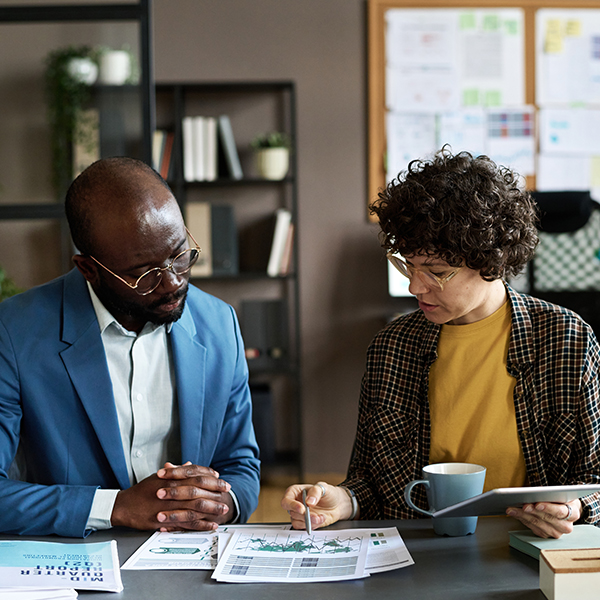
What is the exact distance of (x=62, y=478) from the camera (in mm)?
1340

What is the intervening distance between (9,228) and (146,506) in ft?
5.92

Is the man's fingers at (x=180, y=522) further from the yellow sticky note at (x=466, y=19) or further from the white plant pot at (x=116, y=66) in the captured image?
the yellow sticky note at (x=466, y=19)

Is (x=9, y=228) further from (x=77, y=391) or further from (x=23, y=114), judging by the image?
(x=77, y=391)

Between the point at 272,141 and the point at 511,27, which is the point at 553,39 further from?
the point at 272,141

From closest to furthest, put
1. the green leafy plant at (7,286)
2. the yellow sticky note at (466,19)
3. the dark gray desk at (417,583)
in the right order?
the dark gray desk at (417,583)
the green leafy plant at (7,286)
the yellow sticky note at (466,19)

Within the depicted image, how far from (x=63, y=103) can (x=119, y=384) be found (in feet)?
5.64

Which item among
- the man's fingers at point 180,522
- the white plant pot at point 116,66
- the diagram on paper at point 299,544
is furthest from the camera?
the white plant pot at point 116,66

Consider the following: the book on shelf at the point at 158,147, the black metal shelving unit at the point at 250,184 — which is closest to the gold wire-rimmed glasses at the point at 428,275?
the black metal shelving unit at the point at 250,184

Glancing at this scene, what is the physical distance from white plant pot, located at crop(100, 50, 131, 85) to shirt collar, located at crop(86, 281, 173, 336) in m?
1.43

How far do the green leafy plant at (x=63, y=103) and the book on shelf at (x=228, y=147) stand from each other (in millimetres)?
1095

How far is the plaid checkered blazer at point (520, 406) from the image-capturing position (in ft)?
4.16

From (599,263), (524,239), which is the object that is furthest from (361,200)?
(524,239)

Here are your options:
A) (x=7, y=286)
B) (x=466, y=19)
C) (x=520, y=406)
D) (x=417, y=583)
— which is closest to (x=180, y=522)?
(x=417, y=583)

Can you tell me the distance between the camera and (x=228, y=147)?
373 centimetres
